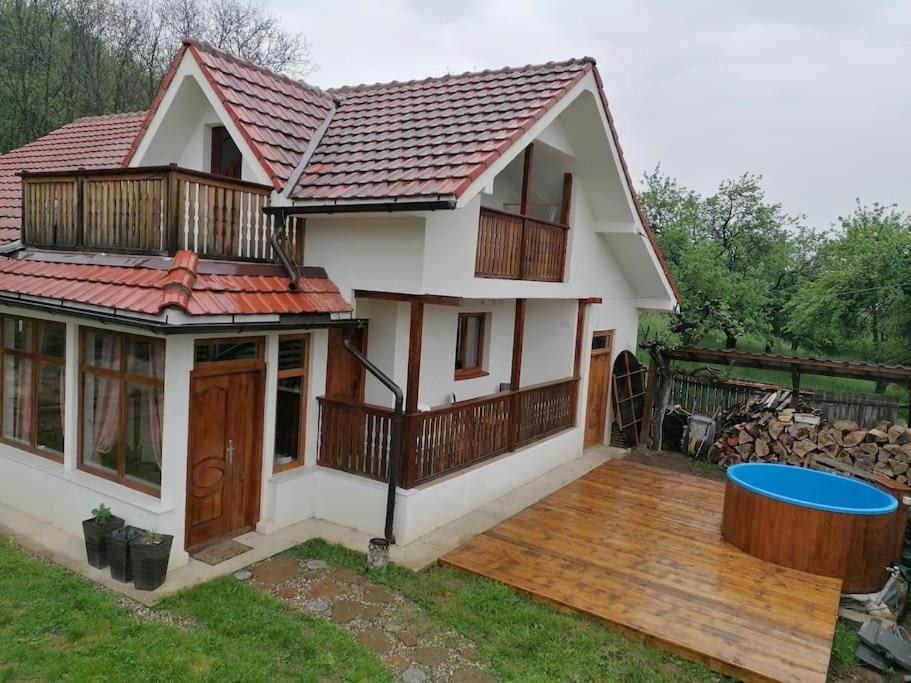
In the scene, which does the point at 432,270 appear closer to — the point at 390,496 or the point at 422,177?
the point at 422,177

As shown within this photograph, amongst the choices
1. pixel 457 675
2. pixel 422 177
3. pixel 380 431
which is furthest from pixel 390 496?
pixel 422 177

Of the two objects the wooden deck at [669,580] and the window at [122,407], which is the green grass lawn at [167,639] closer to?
the window at [122,407]

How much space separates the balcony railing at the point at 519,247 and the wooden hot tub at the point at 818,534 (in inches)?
166

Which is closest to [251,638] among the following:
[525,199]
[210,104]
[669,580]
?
[669,580]

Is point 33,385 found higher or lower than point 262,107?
lower

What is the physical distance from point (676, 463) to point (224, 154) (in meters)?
10.2

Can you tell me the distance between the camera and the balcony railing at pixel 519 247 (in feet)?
28.7

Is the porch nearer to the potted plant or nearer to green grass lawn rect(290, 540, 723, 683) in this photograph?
green grass lawn rect(290, 540, 723, 683)

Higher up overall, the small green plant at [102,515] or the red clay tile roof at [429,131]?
the red clay tile roof at [429,131]

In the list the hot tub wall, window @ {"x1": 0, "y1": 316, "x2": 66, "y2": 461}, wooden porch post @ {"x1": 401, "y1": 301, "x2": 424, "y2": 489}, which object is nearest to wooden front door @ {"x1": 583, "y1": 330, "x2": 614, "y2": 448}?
the hot tub wall

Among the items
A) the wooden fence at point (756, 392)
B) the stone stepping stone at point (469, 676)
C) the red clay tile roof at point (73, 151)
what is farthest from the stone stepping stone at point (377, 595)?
the wooden fence at point (756, 392)

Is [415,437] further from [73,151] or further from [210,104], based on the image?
[73,151]

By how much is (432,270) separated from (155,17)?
26655 millimetres

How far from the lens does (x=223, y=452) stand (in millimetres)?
7500
